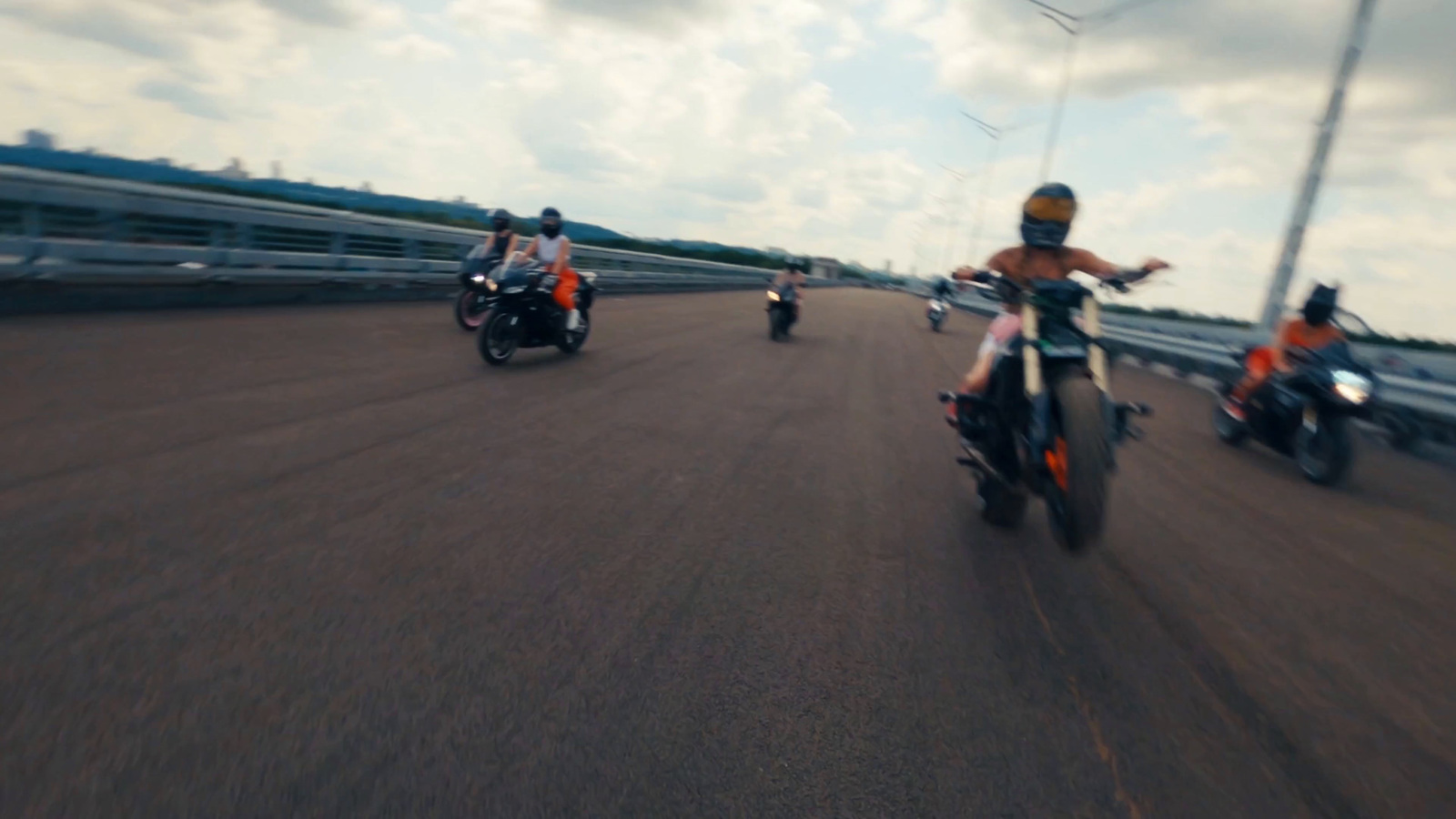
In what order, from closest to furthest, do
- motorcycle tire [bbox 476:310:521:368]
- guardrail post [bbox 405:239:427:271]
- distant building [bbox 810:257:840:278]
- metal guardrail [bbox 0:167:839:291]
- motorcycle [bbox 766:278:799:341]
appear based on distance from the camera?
1. metal guardrail [bbox 0:167:839:291]
2. motorcycle tire [bbox 476:310:521:368]
3. guardrail post [bbox 405:239:427:271]
4. motorcycle [bbox 766:278:799:341]
5. distant building [bbox 810:257:840:278]

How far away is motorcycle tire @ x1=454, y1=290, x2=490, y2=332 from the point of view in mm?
14531

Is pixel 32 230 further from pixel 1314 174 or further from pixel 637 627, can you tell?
pixel 1314 174

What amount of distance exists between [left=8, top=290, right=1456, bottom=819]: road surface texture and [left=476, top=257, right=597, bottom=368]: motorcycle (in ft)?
9.69

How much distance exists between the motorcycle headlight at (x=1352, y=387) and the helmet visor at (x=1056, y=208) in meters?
4.79

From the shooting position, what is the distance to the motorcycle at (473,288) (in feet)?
47.1

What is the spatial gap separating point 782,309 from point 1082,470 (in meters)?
15.4

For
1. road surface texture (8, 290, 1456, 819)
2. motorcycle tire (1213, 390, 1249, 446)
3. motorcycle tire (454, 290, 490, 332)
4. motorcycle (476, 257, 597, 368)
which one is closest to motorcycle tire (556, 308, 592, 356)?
motorcycle (476, 257, 597, 368)

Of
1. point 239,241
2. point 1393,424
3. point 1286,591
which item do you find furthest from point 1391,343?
point 239,241

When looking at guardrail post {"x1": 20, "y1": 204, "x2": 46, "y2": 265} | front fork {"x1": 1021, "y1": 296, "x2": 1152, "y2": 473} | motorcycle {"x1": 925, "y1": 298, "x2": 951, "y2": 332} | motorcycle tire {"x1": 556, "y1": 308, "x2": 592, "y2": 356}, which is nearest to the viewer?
front fork {"x1": 1021, "y1": 296, "x2": 1152, "y2": 473}

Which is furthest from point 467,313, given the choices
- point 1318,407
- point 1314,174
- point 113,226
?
point 1314,174

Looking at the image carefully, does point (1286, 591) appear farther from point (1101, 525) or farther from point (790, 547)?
point (790, 547)

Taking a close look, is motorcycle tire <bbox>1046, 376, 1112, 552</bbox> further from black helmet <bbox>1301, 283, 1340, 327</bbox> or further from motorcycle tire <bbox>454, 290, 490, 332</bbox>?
motorcycle tire <bbox>454, 290, 490, 332</bbox>

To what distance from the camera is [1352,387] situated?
29.7ft

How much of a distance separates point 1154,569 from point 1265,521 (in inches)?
87.9
